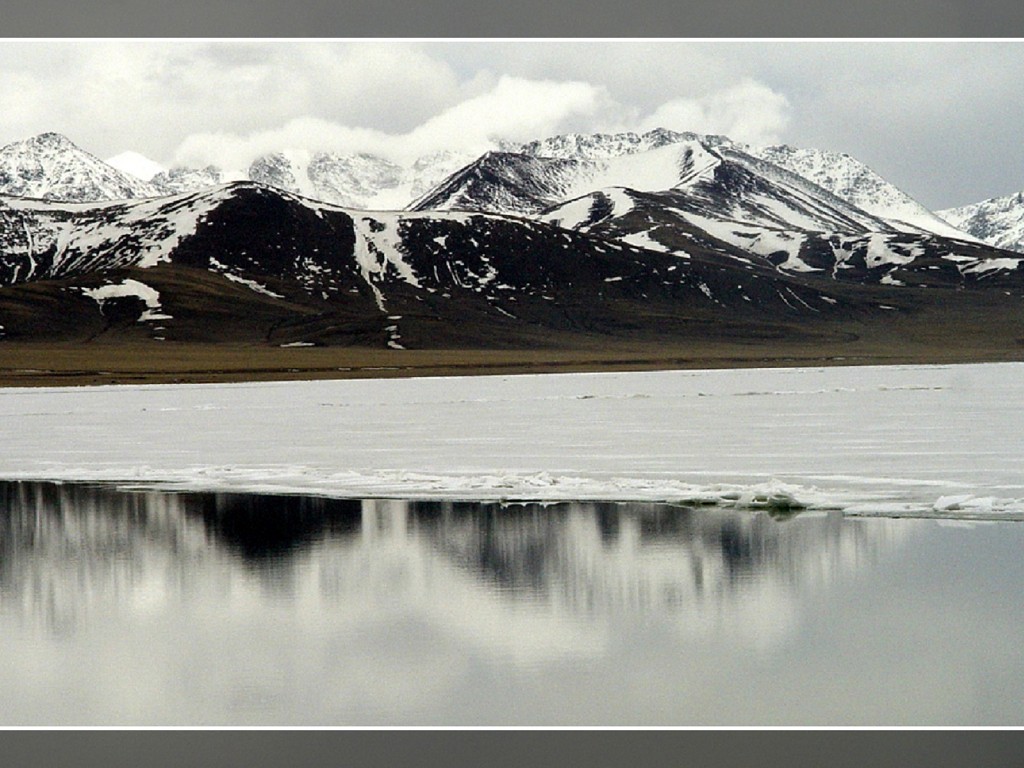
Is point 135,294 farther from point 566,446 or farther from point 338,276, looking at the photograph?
point 566,446

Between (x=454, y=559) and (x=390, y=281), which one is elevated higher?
(x=390, y=281)

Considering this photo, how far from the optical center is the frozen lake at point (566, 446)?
61.3 feet

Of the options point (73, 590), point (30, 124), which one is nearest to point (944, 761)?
point (73, 590)

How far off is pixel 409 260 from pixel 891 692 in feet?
549

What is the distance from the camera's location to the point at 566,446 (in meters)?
25.1

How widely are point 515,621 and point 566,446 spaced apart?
1360cm

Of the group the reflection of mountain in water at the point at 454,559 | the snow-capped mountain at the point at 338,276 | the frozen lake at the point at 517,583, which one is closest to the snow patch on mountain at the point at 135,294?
the snow-capped mountain at the point at 338,276

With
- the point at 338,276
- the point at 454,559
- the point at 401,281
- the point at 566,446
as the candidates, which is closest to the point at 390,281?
the point at 401,281

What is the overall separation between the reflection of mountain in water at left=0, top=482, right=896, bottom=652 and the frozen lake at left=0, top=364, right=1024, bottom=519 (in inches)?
59.7

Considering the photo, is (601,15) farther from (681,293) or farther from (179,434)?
(681,293)

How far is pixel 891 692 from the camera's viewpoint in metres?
10.2

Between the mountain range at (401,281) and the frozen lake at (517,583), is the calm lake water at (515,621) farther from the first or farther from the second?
the mountain range at (401,281)

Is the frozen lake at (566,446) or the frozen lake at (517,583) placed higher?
the frozen lake at (566,446)

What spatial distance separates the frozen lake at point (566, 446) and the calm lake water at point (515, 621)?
2.36 m
